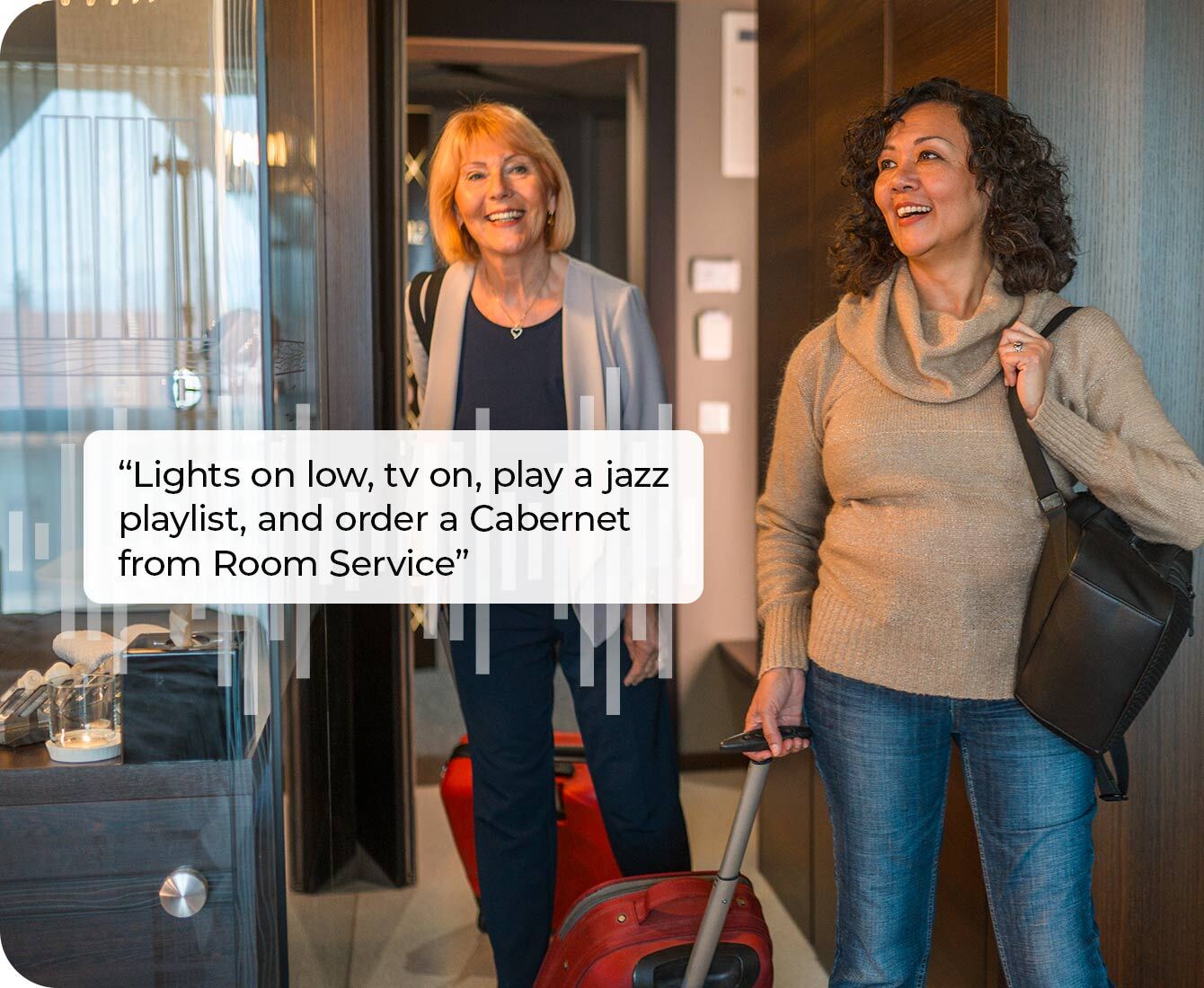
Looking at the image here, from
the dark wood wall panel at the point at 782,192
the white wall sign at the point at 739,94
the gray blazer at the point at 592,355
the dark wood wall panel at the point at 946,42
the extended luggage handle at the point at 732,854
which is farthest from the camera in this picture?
the white wall sign at the point at 739,94

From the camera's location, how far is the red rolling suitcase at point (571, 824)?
240cm

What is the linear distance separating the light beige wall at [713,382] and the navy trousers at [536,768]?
1437 mm

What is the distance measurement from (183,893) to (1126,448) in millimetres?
1232

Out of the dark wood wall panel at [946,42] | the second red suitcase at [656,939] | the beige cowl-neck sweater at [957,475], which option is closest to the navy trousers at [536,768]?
the second red suitcase at [656,939]

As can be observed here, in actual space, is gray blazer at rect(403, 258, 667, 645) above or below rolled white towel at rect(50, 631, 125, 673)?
above

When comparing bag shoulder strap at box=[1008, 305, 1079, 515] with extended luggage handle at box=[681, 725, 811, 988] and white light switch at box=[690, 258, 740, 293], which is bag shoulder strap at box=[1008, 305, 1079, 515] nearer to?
extended luggage handle at box=[681, 725, 811, 988]

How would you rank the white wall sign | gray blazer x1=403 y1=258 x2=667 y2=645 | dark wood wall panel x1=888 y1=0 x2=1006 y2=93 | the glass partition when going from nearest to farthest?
1. the glass partition
2. dark wood wall panel x1=888 y1=0 x2=1006 y2=93
3. gray blazer x1=403 y1=258 x2=667 y2=645
4. the white wall sign

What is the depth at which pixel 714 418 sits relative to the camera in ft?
12.0

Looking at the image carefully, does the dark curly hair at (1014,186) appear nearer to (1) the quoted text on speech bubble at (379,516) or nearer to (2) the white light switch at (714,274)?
(1) the quoted text on speech bubble at (379,516)

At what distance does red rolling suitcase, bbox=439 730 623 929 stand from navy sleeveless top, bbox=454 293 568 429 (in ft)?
2.39

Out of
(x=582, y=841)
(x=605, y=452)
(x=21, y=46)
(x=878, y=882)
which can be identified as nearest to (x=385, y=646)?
(x=582, y=841)

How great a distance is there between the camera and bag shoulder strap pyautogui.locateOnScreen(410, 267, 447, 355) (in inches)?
85.5

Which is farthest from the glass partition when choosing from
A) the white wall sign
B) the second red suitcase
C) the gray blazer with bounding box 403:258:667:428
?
the white wall sign

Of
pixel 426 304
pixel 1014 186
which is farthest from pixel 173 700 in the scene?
pixel 1014 186
